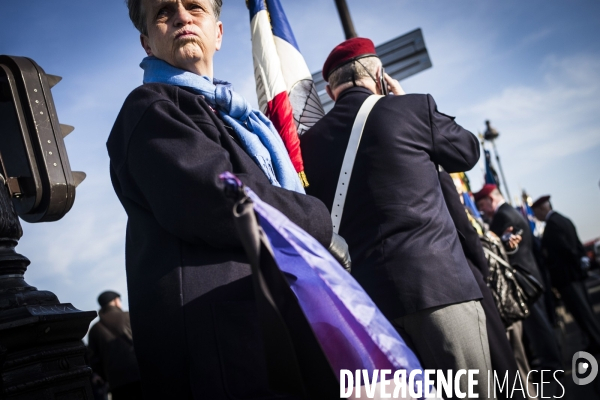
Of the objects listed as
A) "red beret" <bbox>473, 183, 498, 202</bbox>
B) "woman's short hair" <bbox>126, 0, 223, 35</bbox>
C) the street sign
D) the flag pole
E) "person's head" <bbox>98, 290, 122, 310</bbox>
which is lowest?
"person's head" <bbox>98, 290, 122, 310</bbox>

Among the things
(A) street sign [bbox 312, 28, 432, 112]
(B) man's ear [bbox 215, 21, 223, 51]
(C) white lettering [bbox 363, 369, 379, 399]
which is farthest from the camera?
(A) street sign [bbox 312, 28, 432, 112]

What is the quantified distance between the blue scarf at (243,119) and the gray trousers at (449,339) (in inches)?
34.8

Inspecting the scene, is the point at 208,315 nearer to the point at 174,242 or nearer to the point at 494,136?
the point at 174,242

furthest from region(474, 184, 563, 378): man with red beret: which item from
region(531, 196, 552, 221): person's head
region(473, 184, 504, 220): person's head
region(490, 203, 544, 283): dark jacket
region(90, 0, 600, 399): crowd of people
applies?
region(531, 196, 552, 221): person's head

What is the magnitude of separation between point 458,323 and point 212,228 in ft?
4.55

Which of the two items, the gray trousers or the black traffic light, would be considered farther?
the black traffic light

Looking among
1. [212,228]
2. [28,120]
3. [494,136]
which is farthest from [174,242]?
[494,136]

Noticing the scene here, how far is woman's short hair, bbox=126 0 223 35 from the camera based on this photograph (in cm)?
229

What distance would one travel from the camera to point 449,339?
252cm

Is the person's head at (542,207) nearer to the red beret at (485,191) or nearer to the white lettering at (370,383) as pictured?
the red beret at (485,191)

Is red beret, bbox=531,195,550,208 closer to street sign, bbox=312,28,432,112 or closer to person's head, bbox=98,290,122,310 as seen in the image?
street sign, bbox=312,28,432,112

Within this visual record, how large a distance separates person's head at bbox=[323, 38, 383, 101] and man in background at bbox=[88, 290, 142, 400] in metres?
4.67

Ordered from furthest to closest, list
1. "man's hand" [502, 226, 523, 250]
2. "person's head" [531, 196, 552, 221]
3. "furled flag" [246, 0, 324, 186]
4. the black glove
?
"person's head" [531, 196, 552, 221] < "man's hand" [502, 226, 523, 250] < "furled flag" [246, 0, 324, 186] < the black glove

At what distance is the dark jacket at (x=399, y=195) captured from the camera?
2.57 metres
